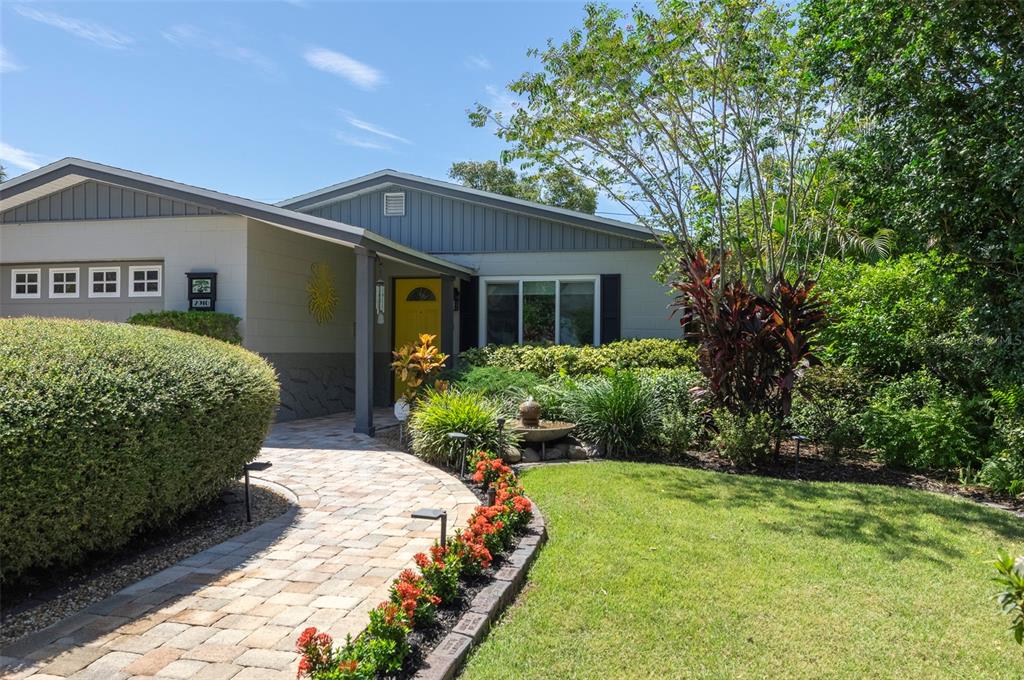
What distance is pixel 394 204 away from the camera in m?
12.7

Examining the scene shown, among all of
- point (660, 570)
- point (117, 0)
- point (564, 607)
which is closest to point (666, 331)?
point (660, 570)

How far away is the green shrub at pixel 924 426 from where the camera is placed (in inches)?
269

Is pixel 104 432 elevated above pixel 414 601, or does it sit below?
above

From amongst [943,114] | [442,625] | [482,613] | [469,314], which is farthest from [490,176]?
[442,625]

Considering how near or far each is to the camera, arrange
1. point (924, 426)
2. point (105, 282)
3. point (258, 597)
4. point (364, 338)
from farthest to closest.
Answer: point (105, 282) → point (364, 338) → point (924, 426) → point (258, 597)

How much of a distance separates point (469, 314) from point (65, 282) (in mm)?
6802

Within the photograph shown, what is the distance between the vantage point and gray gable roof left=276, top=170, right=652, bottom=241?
1128 cm

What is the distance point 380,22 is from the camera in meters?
9.65

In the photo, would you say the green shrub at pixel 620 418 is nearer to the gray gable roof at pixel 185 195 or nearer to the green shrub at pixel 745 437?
the green shrub at pixel 745 437

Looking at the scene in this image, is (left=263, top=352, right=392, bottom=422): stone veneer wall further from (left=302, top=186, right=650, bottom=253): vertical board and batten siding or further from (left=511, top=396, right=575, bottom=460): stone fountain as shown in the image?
(left=511, top=396, right=575, bottom=460): stone fountain

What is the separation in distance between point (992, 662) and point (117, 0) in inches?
386

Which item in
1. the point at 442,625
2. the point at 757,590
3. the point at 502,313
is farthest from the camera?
the point at 502,313

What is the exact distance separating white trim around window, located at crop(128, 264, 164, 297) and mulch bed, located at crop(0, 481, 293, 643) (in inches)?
239

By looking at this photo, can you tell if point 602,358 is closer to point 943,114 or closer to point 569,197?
point 943,114
